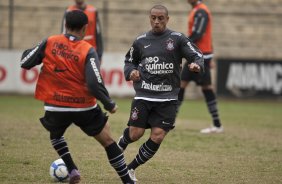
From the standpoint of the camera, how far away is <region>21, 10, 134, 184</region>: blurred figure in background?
7.15 metres

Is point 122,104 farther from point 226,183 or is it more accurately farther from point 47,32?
point 226,183

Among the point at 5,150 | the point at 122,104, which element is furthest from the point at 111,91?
the point at 5,150

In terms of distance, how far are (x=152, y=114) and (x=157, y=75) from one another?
482mm

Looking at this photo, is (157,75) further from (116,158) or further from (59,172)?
(59,172)

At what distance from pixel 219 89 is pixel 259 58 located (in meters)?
1.60

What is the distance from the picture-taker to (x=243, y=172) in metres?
9.12

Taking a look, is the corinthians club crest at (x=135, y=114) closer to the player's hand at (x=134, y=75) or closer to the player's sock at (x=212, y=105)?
the player's hand at (x=134, y=75)

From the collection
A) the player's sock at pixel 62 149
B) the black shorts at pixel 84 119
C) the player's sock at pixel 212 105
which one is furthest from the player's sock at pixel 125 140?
the player's sock at pixel 212 105

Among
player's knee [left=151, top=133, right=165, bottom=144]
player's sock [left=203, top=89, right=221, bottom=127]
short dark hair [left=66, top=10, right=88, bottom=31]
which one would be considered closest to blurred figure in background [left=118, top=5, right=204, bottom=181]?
player's knee [left=151, top=133, right=165, bottom=144]

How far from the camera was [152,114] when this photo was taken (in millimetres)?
8523

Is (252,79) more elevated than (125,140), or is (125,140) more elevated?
(125,140)

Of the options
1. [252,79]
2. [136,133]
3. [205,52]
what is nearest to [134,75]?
[136,133]

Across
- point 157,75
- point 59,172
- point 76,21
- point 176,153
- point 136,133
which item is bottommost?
point 176,153

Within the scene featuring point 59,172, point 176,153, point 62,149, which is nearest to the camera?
point 62,149
